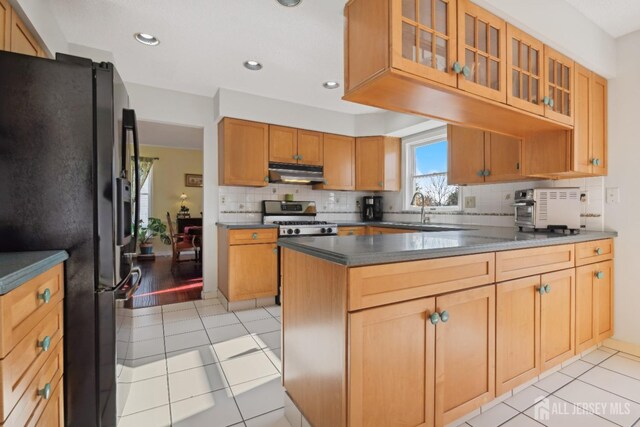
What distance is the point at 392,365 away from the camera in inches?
48.3

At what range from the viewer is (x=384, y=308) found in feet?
3.92

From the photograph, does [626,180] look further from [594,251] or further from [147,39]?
[147,39]

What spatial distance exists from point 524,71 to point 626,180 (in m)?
1.36

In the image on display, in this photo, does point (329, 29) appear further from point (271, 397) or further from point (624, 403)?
point (624, 403)

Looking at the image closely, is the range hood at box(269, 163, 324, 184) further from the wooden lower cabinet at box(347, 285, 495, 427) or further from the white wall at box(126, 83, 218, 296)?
the wooden lower cabinet at box(347, 285, 495, 427)

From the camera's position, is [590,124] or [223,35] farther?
[223,35]

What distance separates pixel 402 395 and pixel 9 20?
2.52 m

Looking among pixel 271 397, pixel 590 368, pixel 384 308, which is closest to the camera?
pixel 384 308

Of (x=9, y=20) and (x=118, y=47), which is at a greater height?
(x=118, y=47)

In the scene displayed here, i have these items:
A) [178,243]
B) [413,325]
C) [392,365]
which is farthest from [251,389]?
→ [178,243]

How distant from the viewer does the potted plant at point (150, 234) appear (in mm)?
6727

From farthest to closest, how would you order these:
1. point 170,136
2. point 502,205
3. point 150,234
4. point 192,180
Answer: point 192,180, point 150,234, point 170,136, point 502,205

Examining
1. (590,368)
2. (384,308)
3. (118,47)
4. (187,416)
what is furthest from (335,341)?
(118,47)

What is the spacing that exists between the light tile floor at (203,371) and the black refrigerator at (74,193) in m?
0.37
